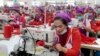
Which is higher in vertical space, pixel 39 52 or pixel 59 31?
pixel 59 31

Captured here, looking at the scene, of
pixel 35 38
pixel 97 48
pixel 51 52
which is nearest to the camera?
pixel 51 52

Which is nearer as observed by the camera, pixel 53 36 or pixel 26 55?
pixel 26 55

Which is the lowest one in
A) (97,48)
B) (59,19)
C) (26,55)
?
(97,48)

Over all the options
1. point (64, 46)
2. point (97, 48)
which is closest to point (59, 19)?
point (64, 46)

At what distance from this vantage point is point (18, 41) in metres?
2.50

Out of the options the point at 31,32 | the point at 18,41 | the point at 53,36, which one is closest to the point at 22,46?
the point at 18,41

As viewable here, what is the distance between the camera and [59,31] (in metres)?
2.44

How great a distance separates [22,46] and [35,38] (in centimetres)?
20

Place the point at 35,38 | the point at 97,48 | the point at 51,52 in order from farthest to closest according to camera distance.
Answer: the point at 97,48 < the point at 35,38 < the point at 51,52

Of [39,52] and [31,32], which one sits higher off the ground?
[31,32]

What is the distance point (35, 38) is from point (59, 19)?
388 millimetres

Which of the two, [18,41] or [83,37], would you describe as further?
[83,37]

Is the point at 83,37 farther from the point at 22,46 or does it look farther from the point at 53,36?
the point at 22,46

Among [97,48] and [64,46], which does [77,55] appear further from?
[97,48]
